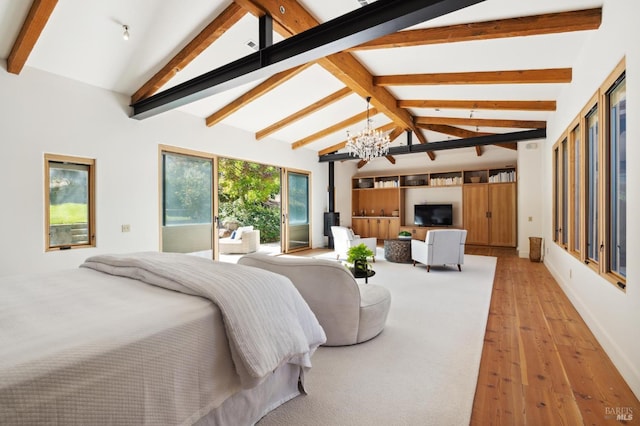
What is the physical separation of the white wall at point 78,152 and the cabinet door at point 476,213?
275 inches

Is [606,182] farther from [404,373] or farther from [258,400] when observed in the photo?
[258,400]

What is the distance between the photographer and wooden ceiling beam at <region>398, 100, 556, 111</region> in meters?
4.94

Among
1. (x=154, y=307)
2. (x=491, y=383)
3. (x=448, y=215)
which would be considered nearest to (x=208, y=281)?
(x=154, y=307)

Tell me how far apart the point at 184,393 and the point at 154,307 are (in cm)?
40

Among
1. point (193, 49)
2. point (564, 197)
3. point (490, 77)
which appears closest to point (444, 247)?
point (564, 197)

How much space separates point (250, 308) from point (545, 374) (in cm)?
212

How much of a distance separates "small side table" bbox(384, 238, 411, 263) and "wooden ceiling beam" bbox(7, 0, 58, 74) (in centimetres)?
584

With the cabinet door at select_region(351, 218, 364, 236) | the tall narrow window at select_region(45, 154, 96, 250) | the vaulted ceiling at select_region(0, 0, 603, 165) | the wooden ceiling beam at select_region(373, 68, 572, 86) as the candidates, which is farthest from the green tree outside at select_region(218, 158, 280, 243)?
the wooden ceiling beam at select_region(373, 68, 572, 86)

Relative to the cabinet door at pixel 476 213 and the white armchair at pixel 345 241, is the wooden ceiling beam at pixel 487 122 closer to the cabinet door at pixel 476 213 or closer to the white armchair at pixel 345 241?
the cabinet door at pixel 476 213

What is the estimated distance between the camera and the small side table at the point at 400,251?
6.23 metres

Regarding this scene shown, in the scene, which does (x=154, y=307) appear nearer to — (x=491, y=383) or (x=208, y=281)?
(x=208, y=281)

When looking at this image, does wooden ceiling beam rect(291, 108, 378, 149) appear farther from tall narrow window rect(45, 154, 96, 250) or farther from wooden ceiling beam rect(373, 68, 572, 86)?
tall narrow window rect(45, 154, 96, 250)

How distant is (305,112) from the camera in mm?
6102

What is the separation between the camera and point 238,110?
5.62 m
